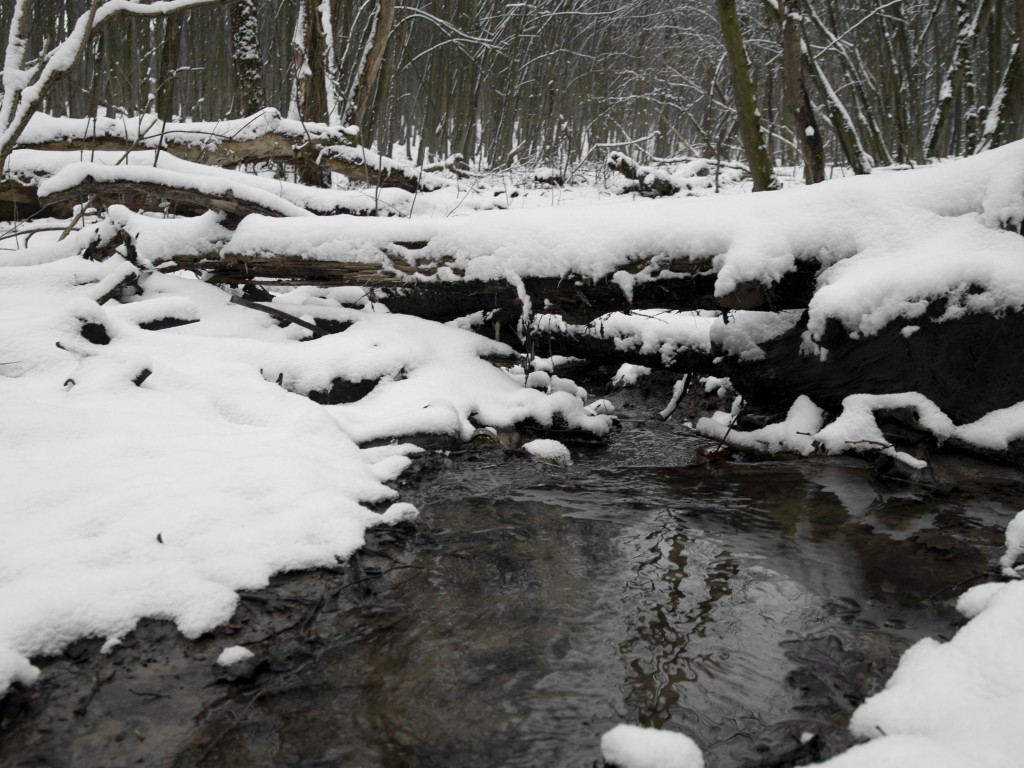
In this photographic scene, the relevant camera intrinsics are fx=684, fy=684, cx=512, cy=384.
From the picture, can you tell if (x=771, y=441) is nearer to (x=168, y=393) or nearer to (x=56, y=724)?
(x=168, y=393)

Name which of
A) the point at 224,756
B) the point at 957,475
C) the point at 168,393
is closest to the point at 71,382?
the point at 168,393

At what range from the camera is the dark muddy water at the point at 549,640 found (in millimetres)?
1679

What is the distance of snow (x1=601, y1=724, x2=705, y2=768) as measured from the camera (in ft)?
4.99

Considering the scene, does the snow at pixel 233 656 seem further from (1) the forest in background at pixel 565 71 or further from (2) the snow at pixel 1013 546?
(1) the forest in background at pixel 565 71

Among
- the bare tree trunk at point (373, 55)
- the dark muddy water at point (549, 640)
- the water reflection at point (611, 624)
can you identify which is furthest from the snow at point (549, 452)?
the bare tree trunk at point (373, 55)

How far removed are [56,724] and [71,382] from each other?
6.22 feet

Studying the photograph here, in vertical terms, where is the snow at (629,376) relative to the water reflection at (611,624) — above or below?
above

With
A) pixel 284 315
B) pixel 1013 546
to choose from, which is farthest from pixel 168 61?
pixel 1013 546

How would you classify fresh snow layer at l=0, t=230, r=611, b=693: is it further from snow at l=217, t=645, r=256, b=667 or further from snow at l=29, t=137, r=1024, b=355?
snow at l=29, t=137, r=1024, b=355

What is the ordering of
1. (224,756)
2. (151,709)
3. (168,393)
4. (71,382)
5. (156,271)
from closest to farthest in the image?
1. (224,756)
2. (151,709)
3. (71,382)
4. (168,393)
5. (156,271)

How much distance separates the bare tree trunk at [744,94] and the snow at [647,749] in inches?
189

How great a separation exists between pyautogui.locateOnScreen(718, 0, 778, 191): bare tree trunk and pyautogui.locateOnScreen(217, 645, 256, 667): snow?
500cm

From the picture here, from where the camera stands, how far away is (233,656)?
1.91 m

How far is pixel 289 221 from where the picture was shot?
4.25m
